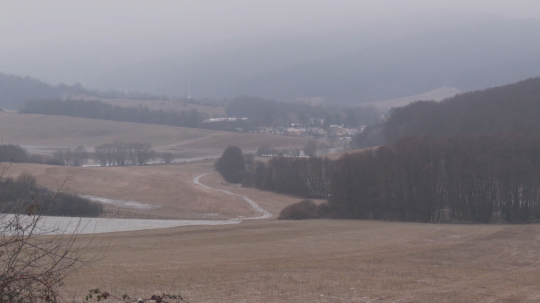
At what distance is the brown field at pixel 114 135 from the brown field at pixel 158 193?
43420mm

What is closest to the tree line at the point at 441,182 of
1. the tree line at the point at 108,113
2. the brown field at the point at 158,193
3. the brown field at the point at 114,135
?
the brown field at the point at 158,193

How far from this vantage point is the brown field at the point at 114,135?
120 meters

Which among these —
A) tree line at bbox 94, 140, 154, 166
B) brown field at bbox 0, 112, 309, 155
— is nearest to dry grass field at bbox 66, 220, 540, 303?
tree line at bbox 94, 140, 154, 166

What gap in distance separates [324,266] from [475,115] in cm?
7370

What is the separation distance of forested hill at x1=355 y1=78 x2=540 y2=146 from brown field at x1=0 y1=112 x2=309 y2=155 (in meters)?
31.2

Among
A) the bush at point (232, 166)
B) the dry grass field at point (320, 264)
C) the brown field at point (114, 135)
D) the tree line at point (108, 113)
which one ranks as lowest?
the dry grass field at point (320, 264)

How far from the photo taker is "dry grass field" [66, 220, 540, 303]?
14.5 m

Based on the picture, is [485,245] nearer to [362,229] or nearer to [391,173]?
[362,229]

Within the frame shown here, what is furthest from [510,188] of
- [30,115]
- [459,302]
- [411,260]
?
[30,115]

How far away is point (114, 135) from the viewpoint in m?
131

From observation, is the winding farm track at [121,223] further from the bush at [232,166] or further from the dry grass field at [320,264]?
the bush at [232,166]

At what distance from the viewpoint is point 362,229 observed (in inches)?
1518

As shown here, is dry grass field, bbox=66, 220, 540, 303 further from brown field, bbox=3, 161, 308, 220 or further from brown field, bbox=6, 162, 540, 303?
brown field, bbox=3, 161, 308, 220

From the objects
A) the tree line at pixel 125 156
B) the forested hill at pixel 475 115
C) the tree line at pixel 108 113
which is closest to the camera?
the forested hill at pixel 475 115
